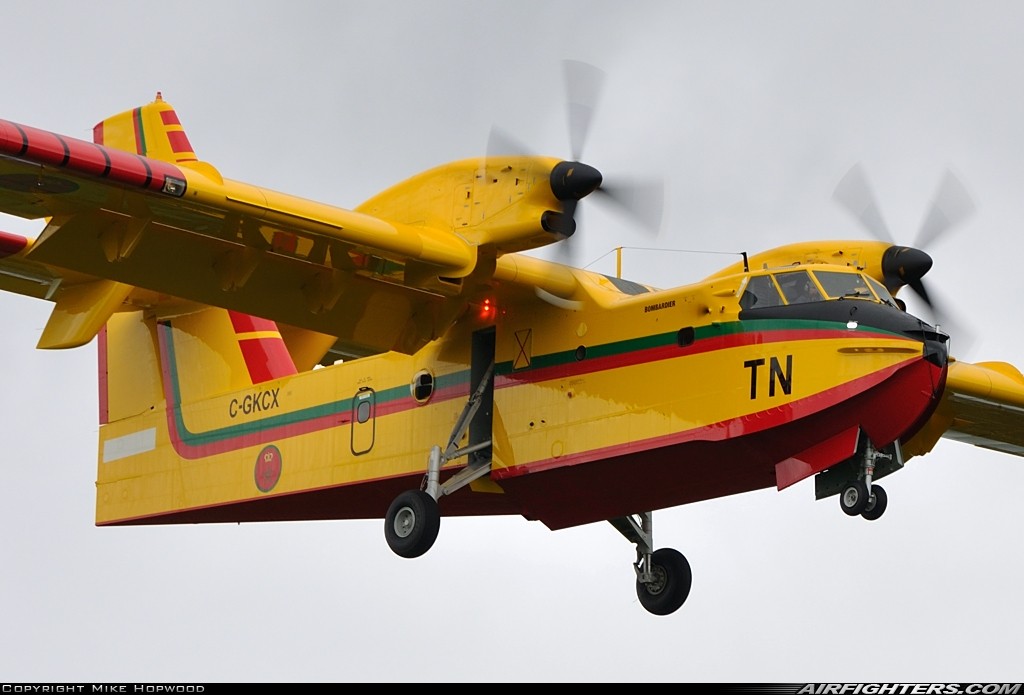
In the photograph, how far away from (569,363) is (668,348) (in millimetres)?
1251

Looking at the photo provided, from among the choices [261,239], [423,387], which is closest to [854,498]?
[423,387]

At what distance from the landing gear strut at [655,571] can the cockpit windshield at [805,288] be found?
4.04 m

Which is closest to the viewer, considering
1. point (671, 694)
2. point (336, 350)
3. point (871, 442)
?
point (671, 694)

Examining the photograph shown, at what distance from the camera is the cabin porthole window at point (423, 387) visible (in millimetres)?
19953

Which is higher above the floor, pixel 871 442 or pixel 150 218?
pixel 150 218

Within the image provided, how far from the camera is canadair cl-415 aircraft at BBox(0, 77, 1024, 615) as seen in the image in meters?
17.2

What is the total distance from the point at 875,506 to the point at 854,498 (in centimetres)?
22

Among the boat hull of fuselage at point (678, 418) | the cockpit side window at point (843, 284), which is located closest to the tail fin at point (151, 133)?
the boat hull of fuselage at point (678, 418)

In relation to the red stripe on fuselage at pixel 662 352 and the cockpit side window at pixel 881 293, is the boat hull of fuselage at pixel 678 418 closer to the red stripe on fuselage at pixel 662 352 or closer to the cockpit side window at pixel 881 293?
the red stripe on fuselage at pixel 662 352

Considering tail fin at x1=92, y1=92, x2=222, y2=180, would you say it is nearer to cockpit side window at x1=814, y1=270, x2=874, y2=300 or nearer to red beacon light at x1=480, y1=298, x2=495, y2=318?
red beacon light at x1=480, y1=298, x2=495, y2=318

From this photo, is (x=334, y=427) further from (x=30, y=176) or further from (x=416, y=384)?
(x=30, y=176)

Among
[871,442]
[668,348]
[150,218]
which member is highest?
[150,218]

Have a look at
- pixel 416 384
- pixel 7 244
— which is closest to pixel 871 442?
pixel 416 384

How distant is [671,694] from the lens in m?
16.1
